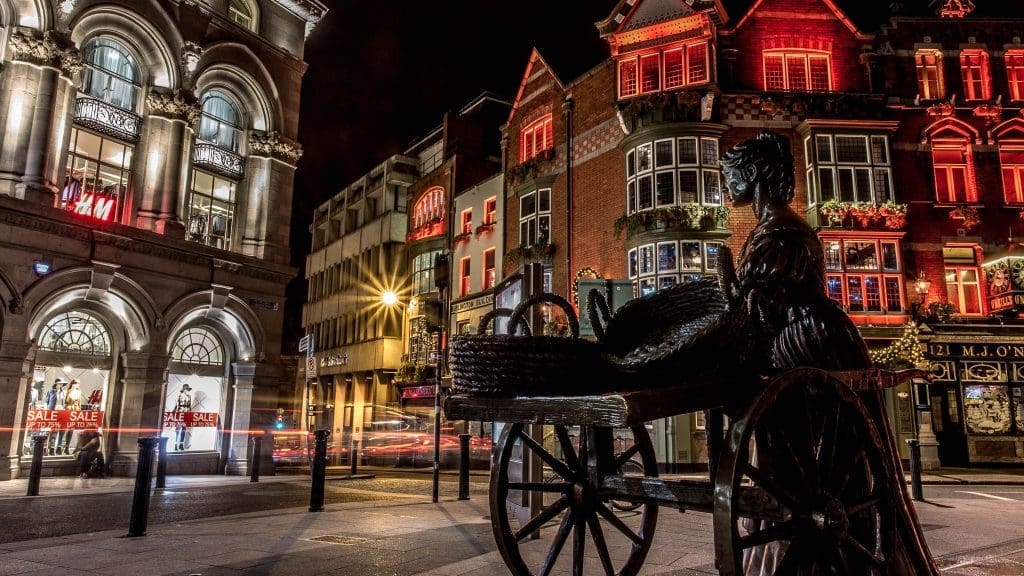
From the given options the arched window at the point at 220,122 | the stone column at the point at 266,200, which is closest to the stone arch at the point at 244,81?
the arched window at the point at 220,122

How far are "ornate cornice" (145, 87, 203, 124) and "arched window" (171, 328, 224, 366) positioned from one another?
20.1 feet

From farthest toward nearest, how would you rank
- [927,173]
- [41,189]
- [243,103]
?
[927,173]
[243,103]
[41,189]

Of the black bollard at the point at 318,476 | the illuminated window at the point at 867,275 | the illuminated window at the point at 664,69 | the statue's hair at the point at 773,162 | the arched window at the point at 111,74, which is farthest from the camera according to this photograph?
the illuminated window at the point at 664,69

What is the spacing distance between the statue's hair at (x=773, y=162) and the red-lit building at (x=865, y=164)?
62.3ft

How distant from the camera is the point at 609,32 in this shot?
982 inches

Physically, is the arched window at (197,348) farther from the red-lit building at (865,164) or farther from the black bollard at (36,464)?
the red-lit building at (865,164)

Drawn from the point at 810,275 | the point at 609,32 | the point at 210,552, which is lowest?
the point at 210,552

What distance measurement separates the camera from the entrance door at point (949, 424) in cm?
2267

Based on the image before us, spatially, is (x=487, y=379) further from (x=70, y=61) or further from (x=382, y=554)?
(x=70, y=61)

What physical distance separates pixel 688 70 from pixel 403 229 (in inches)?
794

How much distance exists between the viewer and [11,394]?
14.8 m

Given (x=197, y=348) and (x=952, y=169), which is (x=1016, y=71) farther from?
(x=197, y=348)

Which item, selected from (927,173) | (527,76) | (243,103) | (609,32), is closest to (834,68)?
(927,173)

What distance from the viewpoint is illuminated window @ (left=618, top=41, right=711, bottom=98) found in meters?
23.5
